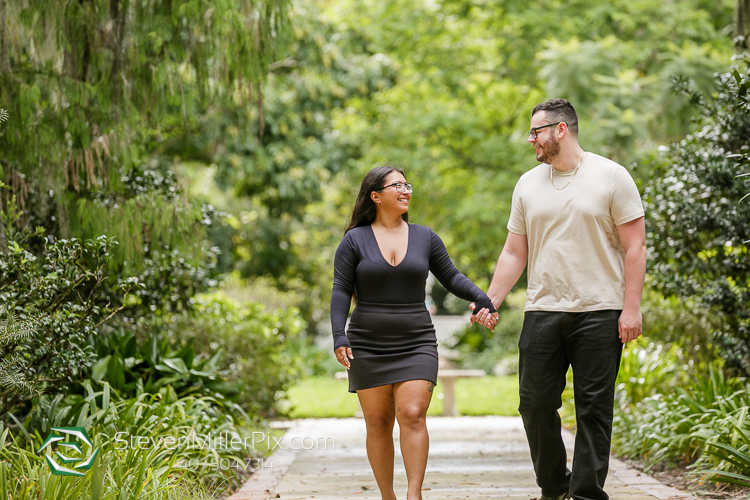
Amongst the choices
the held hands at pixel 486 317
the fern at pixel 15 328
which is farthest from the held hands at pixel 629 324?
the fern at pixel 15 328

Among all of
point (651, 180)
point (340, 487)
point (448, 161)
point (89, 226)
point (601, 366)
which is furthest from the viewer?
point (448, 161)

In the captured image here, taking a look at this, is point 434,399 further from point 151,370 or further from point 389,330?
point 389,330

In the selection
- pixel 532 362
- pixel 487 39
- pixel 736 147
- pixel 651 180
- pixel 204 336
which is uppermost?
pixel 487 39

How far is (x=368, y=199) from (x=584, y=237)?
45.6 inches

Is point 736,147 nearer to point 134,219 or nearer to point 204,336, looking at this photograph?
point 134,219

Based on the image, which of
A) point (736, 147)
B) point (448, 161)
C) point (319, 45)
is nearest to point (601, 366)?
point (736, 147)

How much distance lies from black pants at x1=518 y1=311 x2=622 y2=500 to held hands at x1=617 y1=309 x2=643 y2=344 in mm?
52

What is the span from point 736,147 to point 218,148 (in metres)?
11.2

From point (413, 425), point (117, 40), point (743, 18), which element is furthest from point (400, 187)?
point (743, 18)

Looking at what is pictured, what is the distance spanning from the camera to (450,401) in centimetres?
874

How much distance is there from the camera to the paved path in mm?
4238

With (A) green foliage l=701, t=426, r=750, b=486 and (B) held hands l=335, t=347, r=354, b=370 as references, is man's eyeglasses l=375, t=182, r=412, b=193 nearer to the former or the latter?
(B) held hands l=335, t=347, r=354, b=370

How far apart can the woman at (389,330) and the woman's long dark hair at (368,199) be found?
0.6 inches

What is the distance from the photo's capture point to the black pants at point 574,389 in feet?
11.3
